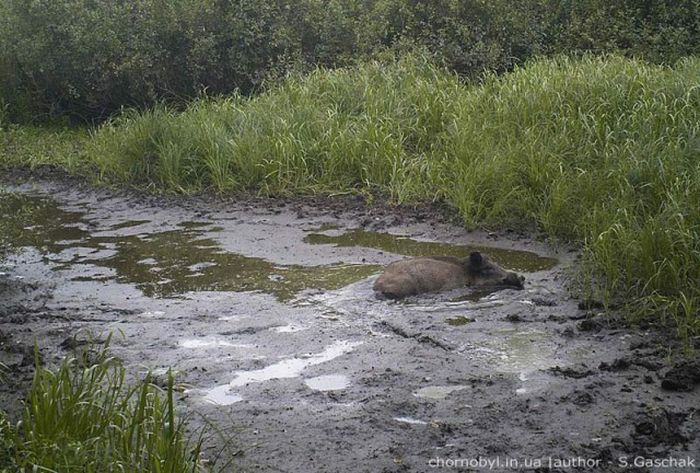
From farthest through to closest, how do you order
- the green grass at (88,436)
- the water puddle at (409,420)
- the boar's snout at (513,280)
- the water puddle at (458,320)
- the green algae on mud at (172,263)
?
1. the green algae on mud at (172,263)
2. the boar's snout at (513,280)
3. the water puddle at (458,320)
4. the water puddle at (409,420)
5. the green grass at (88,436)

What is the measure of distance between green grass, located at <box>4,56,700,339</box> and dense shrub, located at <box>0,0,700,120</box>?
4.59 ft

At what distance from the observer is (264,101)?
1323cm

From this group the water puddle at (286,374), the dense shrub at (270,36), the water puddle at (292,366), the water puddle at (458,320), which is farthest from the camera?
the dense shrub at (270,36)

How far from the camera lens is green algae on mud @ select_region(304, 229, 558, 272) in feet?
27.6

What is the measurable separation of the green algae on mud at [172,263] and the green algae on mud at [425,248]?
74cm

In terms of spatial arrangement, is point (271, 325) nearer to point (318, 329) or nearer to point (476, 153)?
point (318, 329)

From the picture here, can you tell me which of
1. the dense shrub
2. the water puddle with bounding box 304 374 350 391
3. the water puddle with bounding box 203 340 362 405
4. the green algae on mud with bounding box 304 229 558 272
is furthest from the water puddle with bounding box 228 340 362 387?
the dense shrub

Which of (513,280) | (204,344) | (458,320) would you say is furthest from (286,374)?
(513,280)

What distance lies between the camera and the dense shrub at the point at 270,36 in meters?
15.0

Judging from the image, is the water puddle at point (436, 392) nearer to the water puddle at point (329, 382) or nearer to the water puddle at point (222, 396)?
the water puddle at point (329, 382)

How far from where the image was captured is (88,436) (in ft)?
13.6

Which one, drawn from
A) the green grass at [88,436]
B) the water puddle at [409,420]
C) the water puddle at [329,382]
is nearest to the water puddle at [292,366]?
the water puddle at [329,382]

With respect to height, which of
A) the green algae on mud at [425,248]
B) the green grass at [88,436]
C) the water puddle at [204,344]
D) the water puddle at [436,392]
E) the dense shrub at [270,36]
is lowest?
the green algae on mud at [425,248]

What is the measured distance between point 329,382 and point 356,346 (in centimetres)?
66
